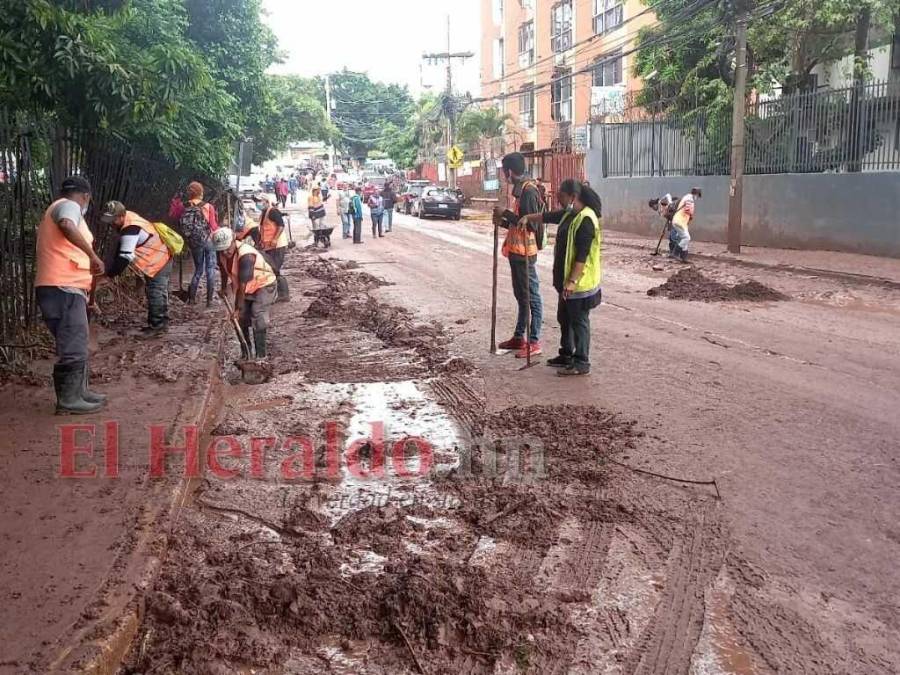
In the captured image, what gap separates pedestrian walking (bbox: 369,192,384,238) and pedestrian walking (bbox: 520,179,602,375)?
16.3 meters

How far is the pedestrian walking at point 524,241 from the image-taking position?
7723 mm

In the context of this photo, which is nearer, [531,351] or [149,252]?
[531,351]

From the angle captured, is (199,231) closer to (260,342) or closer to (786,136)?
(260,342)

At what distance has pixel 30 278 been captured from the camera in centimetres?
Answer: 796

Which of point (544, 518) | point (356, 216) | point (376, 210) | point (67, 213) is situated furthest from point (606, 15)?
point (544, 518)

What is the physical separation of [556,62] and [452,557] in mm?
37901

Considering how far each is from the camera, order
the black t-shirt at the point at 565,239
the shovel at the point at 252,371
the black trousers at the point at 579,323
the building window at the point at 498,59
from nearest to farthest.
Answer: the black t-shirt at the point at 565,239 < the black trousers at the point at 579,323 < the shovel at the point at 252,371 < the building window at the point at 498,59

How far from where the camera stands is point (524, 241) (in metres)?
7.85

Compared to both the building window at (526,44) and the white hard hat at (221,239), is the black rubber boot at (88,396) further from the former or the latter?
the building window at (526,44)

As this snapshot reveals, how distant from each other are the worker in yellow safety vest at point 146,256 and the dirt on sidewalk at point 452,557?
272 centimetres

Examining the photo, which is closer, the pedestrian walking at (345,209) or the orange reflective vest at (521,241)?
the orange reflective vest at (521,241)

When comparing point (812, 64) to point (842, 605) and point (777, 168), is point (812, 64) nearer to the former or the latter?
point (777, 168)

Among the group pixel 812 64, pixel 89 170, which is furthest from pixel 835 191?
pixel 89 170

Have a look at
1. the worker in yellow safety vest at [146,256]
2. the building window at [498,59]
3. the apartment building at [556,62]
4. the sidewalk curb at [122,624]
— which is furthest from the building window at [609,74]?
the sidewalk curb at [122,624]
